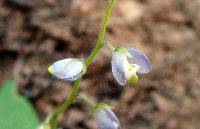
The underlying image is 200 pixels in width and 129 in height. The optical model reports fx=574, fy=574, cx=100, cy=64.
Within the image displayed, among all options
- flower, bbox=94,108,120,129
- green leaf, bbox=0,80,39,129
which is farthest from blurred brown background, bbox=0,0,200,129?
flower, bbox=94,108,120,129

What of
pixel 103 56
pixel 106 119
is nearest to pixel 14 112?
pixel 106 119

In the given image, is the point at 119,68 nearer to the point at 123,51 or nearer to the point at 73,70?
the point at 123,51

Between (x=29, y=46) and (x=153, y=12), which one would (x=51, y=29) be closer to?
(x=29, y=46)

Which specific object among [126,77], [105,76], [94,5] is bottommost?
[105,76]

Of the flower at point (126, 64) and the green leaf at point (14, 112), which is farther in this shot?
the green leaf at point (14, 112)

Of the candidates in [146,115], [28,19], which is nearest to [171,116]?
[146,115]

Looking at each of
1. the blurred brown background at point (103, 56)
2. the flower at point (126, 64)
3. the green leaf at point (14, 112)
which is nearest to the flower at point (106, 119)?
the flower at point (126, 64)

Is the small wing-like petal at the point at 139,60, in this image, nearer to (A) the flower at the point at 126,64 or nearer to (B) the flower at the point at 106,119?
(A) the flower at the point at 126,64
